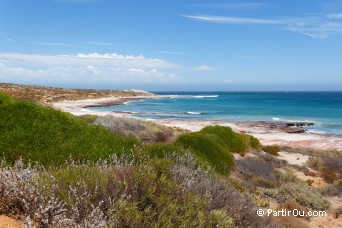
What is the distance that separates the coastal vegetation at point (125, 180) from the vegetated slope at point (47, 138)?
26 millimetres

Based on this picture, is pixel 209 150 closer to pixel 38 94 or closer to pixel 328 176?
pixel 328 176

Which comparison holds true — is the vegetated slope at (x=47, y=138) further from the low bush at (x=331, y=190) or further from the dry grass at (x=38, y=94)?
the dry grass at (x=38, y=94)

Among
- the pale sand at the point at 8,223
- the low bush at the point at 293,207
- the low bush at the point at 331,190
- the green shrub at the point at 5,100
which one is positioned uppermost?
the green shrub at the point at 5,100

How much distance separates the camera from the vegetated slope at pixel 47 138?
909 cm

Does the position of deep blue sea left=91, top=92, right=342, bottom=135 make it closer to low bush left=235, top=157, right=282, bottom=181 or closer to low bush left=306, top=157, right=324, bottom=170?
low bush left=306, top=157, right=324, bottom=170

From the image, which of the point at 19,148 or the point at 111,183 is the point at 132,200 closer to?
the point at 111,183

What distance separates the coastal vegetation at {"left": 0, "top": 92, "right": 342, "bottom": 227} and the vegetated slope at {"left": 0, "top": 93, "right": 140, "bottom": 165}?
26 millimetres

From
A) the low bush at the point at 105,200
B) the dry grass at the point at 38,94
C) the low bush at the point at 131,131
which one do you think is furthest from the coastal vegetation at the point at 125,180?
the dry grass at the point at 38,94

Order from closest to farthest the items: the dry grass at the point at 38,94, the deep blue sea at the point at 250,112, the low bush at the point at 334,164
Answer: the low bush at the point at 334,164 → the dry grass at the point at 38,94 → the deep blue sea at the point at 250,112

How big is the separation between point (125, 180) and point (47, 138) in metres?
5.86

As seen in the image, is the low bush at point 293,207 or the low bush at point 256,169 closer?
the low bush at point 293,207

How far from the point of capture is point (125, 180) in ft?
16.0

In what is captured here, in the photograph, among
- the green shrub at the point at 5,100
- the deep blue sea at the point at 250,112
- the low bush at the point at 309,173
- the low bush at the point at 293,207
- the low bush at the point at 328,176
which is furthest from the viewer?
the deep blue sea at the point at 250,112

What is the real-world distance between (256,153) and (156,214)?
692 inches
